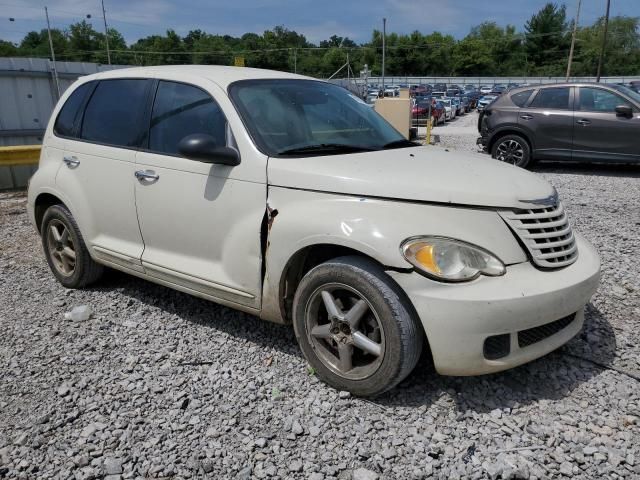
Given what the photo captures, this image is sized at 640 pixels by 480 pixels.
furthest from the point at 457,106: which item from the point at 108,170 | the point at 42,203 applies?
the point at 108,170

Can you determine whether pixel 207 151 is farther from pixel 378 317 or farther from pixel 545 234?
pixel 545 234

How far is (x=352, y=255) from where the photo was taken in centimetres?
281

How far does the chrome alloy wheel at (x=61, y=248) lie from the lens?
441cm

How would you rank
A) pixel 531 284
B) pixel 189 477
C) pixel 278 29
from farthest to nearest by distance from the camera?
pixel 278 29 → pixel 531 284 → pixel 189 477

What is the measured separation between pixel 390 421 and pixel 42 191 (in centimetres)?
343

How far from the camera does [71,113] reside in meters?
4.36

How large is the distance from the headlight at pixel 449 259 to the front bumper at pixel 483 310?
0.13 feet

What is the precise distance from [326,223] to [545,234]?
3.77ft

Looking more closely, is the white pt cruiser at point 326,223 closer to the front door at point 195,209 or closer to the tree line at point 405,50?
the front door at point 195,209

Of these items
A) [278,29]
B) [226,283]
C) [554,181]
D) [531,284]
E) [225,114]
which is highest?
[278,29]

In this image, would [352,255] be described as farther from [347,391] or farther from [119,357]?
[119,357]

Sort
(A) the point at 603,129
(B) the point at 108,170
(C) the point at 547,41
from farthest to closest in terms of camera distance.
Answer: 1. (C) the point at 547,41
2. (A) the point at 603,129
3. (B) the point at 108,170

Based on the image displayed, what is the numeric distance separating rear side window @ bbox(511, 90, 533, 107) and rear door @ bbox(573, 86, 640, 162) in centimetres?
96

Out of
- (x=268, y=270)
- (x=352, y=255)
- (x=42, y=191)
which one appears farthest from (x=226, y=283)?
(x=42, y=191)
